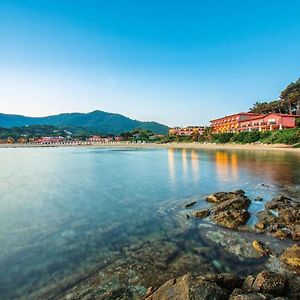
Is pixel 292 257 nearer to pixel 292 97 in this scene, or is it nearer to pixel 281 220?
pixel 281 220

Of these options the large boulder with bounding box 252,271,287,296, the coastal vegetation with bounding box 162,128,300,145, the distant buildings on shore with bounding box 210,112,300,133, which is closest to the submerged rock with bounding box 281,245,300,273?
the large boulder with bounding box 252,271,287,296

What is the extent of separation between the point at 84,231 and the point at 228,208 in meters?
6.14

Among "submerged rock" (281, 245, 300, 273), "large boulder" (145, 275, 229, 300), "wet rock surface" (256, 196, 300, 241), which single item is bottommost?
"wet rock surface" (256, 196, 300, 241)

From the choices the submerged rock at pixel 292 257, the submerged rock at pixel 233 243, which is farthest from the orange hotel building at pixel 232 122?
the submerged rock at pixel 292 257

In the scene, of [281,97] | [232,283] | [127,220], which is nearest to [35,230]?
[127,220]

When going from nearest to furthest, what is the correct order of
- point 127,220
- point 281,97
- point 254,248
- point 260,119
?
1. point 254,248
2. point 127,220
3. point 260,119
4. point 281,97

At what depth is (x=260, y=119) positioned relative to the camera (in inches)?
2886

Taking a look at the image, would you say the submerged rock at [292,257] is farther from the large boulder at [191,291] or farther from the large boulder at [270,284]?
the large boulder at [191,291]

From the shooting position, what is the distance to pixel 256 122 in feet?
247

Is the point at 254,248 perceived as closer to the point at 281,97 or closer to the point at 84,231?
the point at 84,231

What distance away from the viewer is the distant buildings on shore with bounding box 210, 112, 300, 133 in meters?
65.2

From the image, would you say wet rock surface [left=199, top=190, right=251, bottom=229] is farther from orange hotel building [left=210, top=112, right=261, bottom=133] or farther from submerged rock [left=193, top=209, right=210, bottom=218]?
orange hotel building [left=210, top=112, right=261, bottom=133]

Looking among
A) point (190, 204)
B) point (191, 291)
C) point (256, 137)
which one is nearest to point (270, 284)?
point (191, 291)

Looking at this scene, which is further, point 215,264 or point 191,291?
point 215,264
